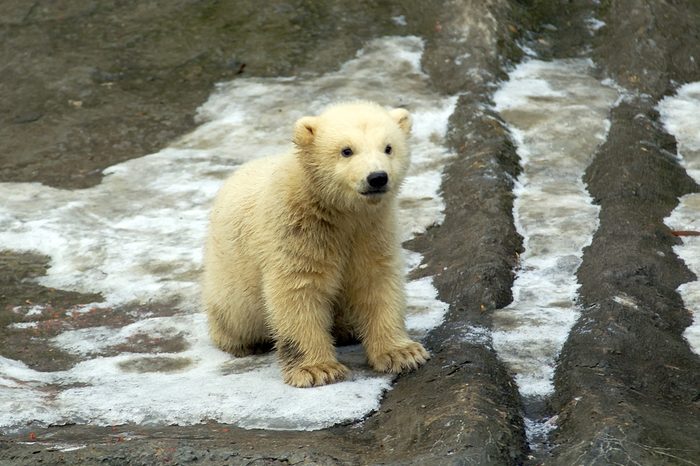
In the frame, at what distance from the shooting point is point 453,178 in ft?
32.2

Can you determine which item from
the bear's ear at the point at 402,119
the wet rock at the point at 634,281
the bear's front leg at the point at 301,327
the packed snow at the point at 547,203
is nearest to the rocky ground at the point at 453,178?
the wet rock at the point at 634,281

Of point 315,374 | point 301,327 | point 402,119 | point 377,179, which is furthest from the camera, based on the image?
point 402,119

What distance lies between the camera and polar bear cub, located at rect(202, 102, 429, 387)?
6.20 metres

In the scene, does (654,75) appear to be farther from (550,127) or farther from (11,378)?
(11,378)

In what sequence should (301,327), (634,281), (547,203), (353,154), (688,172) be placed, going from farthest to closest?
(688,172) → (547,203) → (634,281) → (301,327) → (353,154)

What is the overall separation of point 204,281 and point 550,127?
4890 millimetres

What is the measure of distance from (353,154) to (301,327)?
3.74ft

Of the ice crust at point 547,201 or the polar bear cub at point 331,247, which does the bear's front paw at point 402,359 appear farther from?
the ice crust at point 547,201

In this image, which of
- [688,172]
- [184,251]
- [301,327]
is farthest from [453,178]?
[301,327]

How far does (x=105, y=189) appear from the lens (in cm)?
1080

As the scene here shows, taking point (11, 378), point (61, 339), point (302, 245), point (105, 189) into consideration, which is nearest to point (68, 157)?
point (105, 189)

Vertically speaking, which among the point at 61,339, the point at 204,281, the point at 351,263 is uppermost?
the point at 351,263

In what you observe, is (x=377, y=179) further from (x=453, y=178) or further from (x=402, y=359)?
(x=453, y=178)

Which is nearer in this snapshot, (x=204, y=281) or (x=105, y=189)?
(x=204, y=281)
